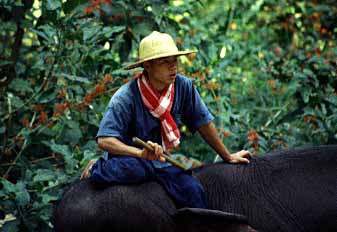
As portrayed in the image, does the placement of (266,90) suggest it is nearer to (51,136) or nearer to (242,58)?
(242,58)

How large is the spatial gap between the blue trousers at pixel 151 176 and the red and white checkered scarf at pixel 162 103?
21 cm

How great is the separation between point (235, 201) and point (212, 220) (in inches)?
14.4

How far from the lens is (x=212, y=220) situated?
149 inches

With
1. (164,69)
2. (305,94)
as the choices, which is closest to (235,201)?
(164,69)

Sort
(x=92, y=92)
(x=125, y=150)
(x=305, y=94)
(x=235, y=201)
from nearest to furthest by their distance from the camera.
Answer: (x=125, y=150)
(x=235, y=201)
(x=92, y=92)
(x=305, y=94)

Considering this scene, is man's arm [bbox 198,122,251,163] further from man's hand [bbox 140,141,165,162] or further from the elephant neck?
man's hand [bbox 140,141,165,162]

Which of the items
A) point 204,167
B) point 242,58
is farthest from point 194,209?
point 242,58

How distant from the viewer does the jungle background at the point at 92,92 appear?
475 cm

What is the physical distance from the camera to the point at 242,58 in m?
6.95

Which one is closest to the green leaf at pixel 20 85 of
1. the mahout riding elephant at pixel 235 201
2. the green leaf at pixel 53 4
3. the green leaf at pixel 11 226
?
the green leaf at pixel 53 4

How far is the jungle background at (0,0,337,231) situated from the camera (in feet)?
15.6

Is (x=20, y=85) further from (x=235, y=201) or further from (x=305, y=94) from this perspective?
(x=305, y=94)

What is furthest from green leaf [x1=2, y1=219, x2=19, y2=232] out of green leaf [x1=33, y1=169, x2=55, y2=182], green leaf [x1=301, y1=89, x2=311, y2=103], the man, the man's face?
green leaf [x1=301, y1=89, x2=311, y2=103]

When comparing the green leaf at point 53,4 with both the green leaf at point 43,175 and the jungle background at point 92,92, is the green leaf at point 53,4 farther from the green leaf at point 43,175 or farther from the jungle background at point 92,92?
the green leaf at point 43,175
